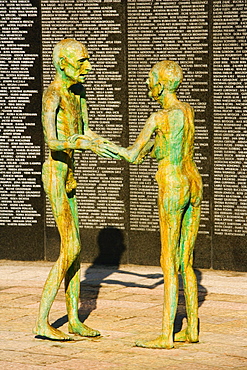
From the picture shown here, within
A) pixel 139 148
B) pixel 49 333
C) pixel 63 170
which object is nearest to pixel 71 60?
pixel 63 170

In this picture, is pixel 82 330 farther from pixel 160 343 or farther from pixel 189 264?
pixel 189 264

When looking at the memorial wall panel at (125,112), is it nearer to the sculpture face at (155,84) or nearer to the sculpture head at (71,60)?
the sculpture head at (71,60)

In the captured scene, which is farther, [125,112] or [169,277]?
[125,112]

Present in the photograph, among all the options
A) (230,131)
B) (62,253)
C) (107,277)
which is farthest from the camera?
(230,131)

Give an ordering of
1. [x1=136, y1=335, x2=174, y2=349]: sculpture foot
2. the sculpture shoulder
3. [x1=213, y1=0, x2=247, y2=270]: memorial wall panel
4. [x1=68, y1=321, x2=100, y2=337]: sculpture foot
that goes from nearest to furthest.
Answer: [x1=136, y1=335, x2=174, y2=349]: sculpture foot, the sculpture shoulder, [x1=68, y1=321, x2=100, y2=337]: sculpture foot, [x1=213, y1=0, x2=247, y2=270]: memorial wall panel

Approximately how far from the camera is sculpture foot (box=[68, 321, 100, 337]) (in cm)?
862

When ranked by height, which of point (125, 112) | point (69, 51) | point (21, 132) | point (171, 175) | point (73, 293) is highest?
point (69, 51)

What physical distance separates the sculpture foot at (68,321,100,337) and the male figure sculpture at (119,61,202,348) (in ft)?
1.96

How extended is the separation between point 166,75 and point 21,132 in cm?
491

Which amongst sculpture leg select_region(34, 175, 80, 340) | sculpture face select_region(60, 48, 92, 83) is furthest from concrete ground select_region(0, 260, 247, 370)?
sculpture face select_region(60, 48, 92, 83)

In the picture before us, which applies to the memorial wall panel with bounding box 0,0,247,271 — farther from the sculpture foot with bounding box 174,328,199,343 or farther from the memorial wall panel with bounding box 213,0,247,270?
the sculpture foot with bounding box 174,328,199,343

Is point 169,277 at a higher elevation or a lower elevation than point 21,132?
lower

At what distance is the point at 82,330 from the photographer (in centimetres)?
867

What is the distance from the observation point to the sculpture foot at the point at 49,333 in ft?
27.7
